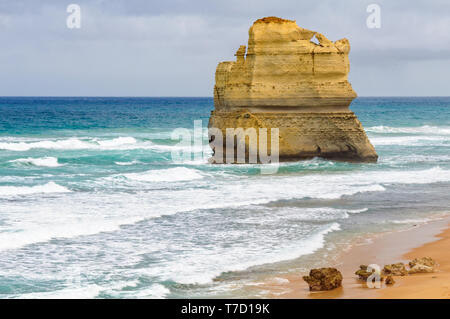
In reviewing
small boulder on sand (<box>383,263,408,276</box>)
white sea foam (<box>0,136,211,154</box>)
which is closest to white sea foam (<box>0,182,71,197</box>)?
small boulder on sand (<box>383,263,408,276</box>)

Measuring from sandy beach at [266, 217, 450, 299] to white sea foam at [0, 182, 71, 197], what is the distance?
33.1 feet

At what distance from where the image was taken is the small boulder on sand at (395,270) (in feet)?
36.1

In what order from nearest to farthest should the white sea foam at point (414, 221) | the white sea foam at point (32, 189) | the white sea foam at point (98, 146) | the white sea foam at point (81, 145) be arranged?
the white sea foam at point (414, 221)
the white sea foam at point (32, 189)
the white sea foam at point (98, 146)
the white sea foam at point (81, 145)

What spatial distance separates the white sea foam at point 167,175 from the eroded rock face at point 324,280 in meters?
13.2

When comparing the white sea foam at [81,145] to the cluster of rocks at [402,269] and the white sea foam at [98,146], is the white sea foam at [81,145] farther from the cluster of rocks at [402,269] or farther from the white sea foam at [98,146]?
the cluster of rocks at [402,269]

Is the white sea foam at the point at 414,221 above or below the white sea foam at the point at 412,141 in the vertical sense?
below

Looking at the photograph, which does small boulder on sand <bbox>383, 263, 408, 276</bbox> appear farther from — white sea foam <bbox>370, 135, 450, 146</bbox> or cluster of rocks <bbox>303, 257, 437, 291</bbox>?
white sea foam <bbox>370, 135, 450, 146</bbox>

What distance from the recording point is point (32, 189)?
20219 millimetres

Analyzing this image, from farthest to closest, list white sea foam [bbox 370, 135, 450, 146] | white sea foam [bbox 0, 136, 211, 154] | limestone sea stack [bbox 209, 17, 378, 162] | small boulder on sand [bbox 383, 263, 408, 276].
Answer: white sea foam [bbox 370, 135, 450, 146], white sea foam [bbox 0, 136, 211, 154], limestone sea stack [bbox 209, 17, 378, 162], small boulder on sand [bbox 383, 263, 408, 276]

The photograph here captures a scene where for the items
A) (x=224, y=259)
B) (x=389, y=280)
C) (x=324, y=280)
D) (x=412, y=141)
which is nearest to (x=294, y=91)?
(x=224, y=259)

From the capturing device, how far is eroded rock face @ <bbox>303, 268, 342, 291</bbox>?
1025 cm
